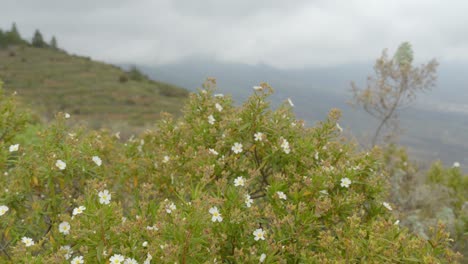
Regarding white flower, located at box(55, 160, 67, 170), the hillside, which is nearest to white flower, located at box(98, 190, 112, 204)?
white flower, located at box(55, 160, 67, 170)

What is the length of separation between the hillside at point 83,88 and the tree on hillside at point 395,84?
24522mm

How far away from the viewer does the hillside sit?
129 ft

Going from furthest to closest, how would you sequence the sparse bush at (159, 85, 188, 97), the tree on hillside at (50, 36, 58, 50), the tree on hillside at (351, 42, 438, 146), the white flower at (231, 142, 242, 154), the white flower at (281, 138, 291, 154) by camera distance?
1. the tree on hillside at (50, 36, 58, 50)
2. the sparse bush at (159, 85, 188, 97)
3. the tree on hillside at (351, 42, 438, 146)
4. the white flower at (231, 142, 242, 154)
5. the white flower at (281, 138, 291, 154)

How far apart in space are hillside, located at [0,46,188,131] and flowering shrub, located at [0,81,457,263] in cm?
3031

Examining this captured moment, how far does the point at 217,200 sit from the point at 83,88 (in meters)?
47.9

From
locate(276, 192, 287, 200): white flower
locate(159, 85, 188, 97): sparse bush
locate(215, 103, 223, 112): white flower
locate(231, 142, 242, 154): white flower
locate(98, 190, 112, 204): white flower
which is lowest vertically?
locate(159, 85, 188, 97): sparse bush

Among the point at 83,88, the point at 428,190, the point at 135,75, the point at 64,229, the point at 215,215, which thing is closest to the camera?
the point at 215,215

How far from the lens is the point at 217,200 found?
9.48 ft

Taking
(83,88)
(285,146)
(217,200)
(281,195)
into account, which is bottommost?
(83,88)

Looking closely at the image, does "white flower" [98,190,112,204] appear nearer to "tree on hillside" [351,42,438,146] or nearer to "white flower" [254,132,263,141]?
"white flower" [254,132,263,141]

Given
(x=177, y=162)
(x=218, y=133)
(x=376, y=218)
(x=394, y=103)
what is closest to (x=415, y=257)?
(x=376, y=218)

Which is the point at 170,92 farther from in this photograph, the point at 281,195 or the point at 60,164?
the point at 281,195

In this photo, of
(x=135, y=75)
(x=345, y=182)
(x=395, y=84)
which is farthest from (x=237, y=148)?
(x=135, y=75)

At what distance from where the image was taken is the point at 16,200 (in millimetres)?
4168
